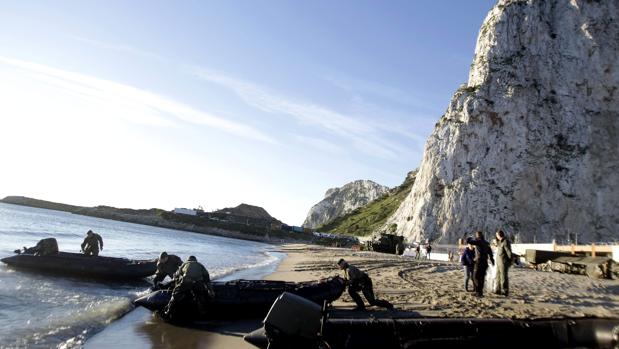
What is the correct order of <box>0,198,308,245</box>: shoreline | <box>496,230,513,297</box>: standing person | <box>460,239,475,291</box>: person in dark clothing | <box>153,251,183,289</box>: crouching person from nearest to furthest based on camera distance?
<box>496,230,513,297</box>: standing person, <box>460,239,475,291</box>: person in dark clothing, <box>153,251,183,289</box>: crouching person, <box>0,198,308,245</box>: shoreline

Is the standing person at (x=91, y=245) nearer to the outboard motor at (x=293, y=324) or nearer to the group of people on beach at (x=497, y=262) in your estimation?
the group of people on beach at (x=497, y=262)

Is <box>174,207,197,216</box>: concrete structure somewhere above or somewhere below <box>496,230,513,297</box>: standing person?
above

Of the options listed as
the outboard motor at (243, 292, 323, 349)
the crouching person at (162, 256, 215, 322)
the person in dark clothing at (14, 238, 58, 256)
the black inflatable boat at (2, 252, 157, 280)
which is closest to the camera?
the outboard motor at (243, 292, 323, 349)

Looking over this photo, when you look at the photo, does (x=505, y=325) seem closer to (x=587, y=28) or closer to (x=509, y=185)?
(x=509, y=185)

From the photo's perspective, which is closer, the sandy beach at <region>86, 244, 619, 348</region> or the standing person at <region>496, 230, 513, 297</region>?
the sandy beach at <region>86, 244, 619, 348</region>

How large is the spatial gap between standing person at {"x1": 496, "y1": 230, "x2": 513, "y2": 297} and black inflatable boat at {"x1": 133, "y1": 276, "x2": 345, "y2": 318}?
16.6 ft

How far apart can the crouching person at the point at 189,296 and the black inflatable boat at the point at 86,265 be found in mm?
9157

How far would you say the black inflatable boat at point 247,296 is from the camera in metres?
11.1

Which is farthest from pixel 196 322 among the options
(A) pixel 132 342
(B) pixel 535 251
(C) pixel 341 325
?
(B) pixel 535 251

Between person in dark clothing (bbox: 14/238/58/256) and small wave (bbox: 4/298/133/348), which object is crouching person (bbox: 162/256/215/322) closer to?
small wave (bbox: 4/298/133/348)

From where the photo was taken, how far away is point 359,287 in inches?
444

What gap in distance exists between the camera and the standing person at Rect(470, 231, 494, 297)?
43.7 feet

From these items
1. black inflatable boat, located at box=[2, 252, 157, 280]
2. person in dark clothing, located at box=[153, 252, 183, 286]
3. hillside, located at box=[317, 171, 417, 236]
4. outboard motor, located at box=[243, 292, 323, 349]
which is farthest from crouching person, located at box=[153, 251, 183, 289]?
hillside, located at box=[317, 171, 417, 236]

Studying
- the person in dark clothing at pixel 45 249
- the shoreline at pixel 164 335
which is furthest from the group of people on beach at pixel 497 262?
the person in dark clothing at pixel 45 249
